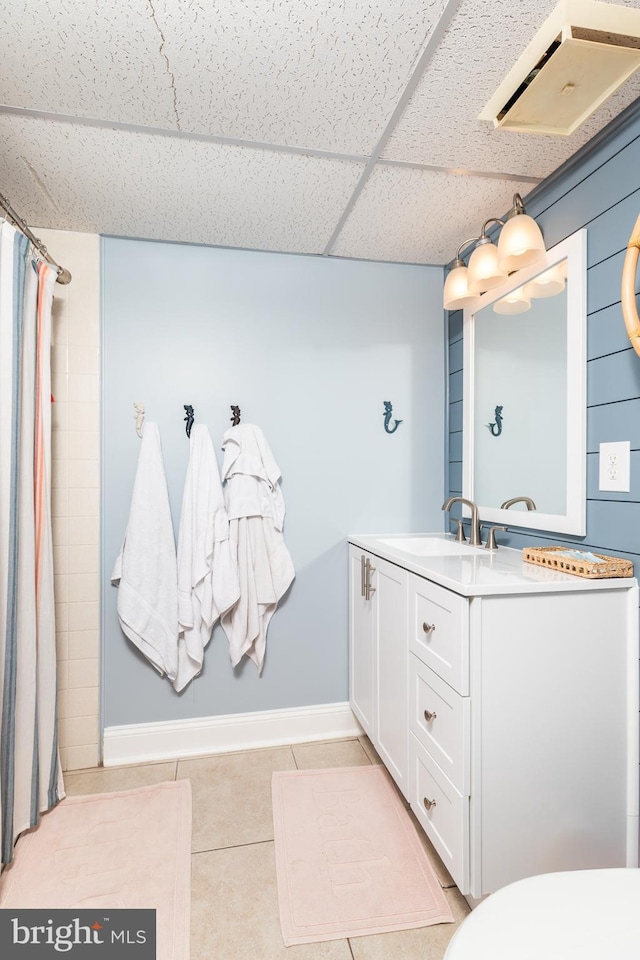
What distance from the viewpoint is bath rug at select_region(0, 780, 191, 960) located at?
1356 millimetres

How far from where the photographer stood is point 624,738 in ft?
4.41

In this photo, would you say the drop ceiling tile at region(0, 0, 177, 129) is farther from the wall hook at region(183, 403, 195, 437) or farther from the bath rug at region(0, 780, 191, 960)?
the bath rug at region(0, 780, 191, 960)

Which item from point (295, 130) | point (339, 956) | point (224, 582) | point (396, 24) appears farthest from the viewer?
point (224, 582)

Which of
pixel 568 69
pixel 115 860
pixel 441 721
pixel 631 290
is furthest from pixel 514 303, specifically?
pixel 115 860

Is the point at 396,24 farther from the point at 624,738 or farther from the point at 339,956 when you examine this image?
the point at 339,956

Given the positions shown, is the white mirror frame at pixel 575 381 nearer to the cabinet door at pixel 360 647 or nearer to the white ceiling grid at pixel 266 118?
the white ceiling grid at pixel 266 118

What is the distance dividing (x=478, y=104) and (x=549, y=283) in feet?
1.94

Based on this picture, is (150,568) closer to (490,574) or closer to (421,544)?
(421,544)

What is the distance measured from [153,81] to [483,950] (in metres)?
1.88

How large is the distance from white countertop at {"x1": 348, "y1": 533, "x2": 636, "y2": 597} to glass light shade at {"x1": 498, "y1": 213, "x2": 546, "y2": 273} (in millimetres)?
980

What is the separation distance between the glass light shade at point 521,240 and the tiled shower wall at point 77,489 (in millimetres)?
1564

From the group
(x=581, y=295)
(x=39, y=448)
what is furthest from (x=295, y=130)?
(x=39, y=448)

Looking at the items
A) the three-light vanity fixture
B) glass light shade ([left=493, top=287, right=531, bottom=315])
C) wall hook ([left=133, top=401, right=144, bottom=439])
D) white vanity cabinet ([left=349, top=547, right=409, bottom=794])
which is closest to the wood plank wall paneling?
the three-light vanity fixture

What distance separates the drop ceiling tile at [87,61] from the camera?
1.08 metres
